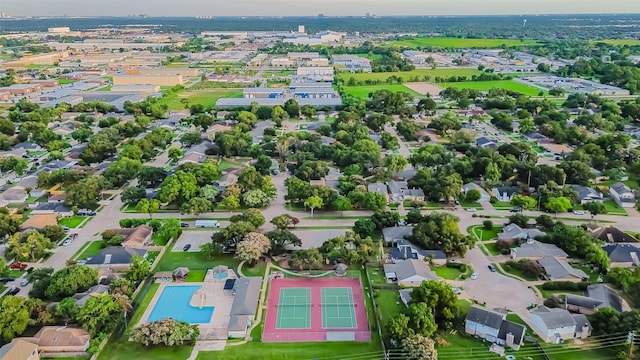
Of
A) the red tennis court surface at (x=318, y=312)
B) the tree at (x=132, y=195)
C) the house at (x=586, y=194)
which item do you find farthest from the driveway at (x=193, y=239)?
the house at (x=586, y=194)

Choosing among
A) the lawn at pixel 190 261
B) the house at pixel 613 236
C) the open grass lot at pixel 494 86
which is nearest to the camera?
the lawn at pixel 190 261

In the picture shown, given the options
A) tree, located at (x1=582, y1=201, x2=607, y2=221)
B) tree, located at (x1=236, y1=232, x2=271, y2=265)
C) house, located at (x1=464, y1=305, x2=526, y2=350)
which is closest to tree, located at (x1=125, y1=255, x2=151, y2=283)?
tree, located at (x1=236, y1=232, x2=271, y2=265)

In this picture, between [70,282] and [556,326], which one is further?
[70,282]

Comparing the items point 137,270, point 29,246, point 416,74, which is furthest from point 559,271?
point 416,74

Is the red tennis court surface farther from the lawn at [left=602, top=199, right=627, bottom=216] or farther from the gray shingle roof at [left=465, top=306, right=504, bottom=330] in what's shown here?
the lawn at [left=602, top=199, right=627, bottom=216]

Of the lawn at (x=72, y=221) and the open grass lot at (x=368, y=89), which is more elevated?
the open grass lot at (x=368, y=89)

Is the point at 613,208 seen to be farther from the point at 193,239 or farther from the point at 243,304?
the point at 193,239

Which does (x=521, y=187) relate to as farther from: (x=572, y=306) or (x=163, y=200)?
(x=163, y=200)

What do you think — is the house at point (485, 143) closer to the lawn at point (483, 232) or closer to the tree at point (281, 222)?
the lawn at point (483, 232)
